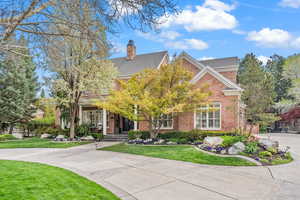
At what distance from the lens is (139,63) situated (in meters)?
21.1

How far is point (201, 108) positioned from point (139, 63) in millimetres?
9323

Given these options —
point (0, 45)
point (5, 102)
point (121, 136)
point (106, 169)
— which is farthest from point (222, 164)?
point (5, 102)

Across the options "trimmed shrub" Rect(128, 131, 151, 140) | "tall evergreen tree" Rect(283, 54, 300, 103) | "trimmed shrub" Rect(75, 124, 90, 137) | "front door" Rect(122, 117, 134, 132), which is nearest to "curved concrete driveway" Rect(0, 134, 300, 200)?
"trimmed shrub" Rect(128, 131, 151, 140)

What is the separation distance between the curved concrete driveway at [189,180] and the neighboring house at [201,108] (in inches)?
237

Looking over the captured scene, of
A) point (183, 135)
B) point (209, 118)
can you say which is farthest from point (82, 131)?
point (209, 118)

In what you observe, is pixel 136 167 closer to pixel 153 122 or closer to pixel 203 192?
pixel 203 192

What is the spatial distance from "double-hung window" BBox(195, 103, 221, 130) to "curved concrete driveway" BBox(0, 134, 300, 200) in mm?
6307

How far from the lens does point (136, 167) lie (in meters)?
7.39

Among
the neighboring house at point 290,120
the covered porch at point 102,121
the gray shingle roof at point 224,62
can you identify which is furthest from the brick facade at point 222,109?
the neighboring house at point 290,120

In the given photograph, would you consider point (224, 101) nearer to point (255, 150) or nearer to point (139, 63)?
point (255, 150)

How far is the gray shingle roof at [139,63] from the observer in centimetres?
1982

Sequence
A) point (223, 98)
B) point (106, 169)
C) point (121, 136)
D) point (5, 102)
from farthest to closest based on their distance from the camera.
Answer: point (5, 102) < point (121, 136) < point (223, 98) < point (106, 169)

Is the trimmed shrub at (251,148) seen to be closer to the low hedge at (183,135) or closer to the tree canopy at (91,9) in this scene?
the low hedge at (183,135)

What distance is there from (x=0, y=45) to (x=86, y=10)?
6.68ft
